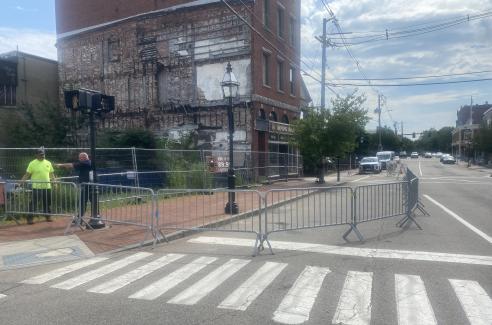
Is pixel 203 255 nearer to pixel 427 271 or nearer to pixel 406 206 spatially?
pixel 427 271

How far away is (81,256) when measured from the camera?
8.13 metres

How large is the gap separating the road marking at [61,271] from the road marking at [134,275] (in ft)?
3.10

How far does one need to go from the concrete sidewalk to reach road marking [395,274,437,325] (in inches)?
197

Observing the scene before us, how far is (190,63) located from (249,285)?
23.2m

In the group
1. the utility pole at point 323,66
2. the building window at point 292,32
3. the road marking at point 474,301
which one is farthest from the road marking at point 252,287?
the building window at point 292,32

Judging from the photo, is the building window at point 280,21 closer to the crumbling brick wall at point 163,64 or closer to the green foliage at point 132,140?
the crumbling brick wall at point 163,64

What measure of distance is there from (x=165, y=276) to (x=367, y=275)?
116 inches

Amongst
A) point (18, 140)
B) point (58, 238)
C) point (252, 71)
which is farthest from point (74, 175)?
point (18, 140)

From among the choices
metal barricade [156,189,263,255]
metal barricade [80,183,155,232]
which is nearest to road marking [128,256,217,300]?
metal barricade [156,189,263,255]

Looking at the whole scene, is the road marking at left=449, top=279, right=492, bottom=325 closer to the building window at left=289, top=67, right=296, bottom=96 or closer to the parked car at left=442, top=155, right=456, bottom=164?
the building window at left=289, top=67, right=296, bottom=96

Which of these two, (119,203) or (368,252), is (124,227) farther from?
(368,252)

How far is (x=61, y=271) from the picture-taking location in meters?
7.16

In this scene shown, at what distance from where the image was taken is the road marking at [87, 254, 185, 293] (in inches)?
245

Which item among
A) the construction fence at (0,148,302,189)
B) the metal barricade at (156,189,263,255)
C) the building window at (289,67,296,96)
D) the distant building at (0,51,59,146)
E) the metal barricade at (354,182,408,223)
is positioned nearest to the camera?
the metal barricade at (354,182,408,223)
